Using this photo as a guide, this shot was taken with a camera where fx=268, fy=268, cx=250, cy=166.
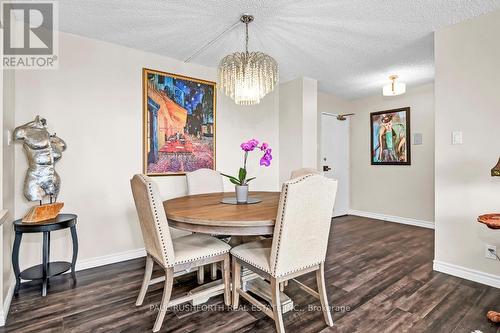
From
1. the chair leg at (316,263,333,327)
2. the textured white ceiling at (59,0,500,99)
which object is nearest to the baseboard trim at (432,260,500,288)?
the chair leg at (316,263,333,327)

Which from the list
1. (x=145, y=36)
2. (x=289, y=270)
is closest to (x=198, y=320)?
(x=289, y=270)

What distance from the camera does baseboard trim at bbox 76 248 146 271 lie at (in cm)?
264

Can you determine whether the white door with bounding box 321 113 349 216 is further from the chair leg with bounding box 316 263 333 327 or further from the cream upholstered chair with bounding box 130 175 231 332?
the cream upholstered chair with bounding box 130 175 231 332

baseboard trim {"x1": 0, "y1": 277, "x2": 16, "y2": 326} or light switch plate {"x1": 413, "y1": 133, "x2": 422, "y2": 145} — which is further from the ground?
light switch plate {"x1": 413, "y1": 133, "x2": 422, "y2": 145}

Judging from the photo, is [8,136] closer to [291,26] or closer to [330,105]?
[291,26]

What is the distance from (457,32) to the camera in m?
2.45

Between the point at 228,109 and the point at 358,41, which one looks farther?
the point at 228,109

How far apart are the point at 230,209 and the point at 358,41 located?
7.35ft

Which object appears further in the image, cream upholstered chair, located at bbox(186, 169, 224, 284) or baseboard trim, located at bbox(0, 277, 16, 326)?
cream upholstered chair, located at bbox(186, 169, 224, 284)

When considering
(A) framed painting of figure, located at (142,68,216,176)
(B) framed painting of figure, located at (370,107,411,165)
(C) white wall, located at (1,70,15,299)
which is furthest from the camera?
(B) framed painting of figure, located at (370,107,411,165)

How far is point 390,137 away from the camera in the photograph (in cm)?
465

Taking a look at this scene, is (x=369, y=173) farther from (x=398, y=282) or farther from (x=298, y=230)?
(x=298, y=230)

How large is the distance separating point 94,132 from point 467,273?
3.77 metres

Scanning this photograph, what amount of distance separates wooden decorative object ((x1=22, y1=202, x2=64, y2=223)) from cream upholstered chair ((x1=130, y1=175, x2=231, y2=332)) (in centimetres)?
89
